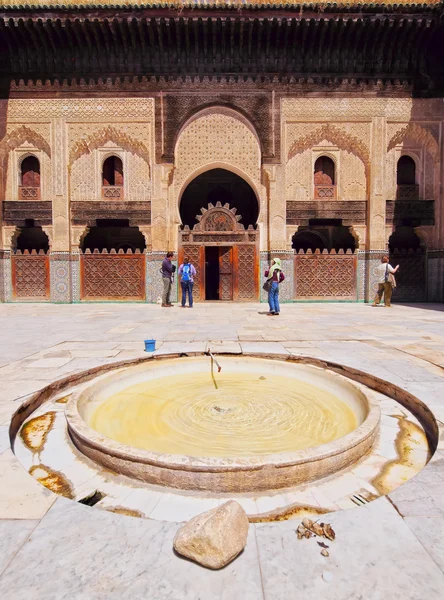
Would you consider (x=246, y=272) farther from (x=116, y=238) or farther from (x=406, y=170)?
(x=406, y=170)

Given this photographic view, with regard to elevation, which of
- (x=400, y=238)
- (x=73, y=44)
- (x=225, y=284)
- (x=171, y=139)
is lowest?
(x=225, y=284)

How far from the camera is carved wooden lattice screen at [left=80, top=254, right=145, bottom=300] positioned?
1093 centimetres

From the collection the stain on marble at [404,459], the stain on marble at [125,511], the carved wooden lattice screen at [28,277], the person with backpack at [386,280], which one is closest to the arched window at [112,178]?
the carved wooden lattice screen at [28,277]

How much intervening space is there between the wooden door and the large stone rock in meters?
9.74

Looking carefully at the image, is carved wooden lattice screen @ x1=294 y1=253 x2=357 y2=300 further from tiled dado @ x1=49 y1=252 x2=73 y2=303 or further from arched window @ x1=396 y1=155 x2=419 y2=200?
tiled dado @ x1=49 y1=252 x2=73 y2=303

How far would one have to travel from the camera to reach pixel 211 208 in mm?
10852

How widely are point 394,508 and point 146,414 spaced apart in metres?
1.67

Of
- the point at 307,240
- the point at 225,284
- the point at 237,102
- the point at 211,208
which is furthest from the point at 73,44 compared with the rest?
the point at 307,240

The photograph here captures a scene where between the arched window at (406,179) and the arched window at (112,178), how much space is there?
821cm

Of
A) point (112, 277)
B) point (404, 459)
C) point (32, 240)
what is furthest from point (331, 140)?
point (404, 459)

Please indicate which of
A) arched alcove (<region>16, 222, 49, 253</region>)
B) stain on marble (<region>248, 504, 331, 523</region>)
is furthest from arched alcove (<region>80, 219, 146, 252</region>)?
stain on marble (<region>248, 504, 331, 523</region>)

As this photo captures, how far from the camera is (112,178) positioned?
11328mm

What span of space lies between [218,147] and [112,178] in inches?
130

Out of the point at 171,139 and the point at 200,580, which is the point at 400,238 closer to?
the point at 171,139
